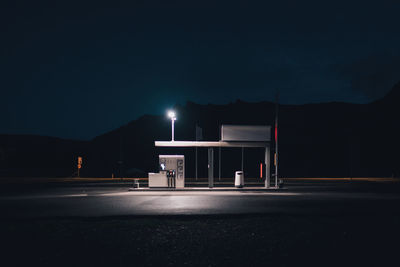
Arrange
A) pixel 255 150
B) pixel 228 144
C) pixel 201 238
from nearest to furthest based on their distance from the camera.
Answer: pixel 201 238 < pixel 228 144 < pixel 255 150

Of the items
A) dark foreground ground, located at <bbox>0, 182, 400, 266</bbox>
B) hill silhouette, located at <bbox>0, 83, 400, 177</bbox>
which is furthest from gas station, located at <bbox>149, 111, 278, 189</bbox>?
hill silhouette, located at <bbox>0, 83, 400, 177</bbox>

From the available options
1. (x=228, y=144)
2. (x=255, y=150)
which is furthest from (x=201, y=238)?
(x=255, y=150)

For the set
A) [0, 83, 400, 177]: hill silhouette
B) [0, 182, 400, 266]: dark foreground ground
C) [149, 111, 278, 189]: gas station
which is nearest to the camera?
[0, 182, 400, 266]: dark foreground ground

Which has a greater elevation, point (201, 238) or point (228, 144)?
point (228, 144)

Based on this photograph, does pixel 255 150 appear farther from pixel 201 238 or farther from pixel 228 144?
pixel 201 238

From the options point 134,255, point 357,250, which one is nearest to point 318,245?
point 357,250

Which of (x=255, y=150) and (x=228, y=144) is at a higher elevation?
(x=255, y=150)

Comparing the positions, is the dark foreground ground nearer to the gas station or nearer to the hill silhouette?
the gas station

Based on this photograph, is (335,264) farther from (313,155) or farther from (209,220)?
(313,155)

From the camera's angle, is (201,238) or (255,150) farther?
(255,150)

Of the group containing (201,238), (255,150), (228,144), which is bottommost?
(201,238)

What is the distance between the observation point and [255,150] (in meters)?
108

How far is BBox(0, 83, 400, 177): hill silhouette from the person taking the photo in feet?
325

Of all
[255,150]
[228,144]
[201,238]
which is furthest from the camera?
[255,150]
